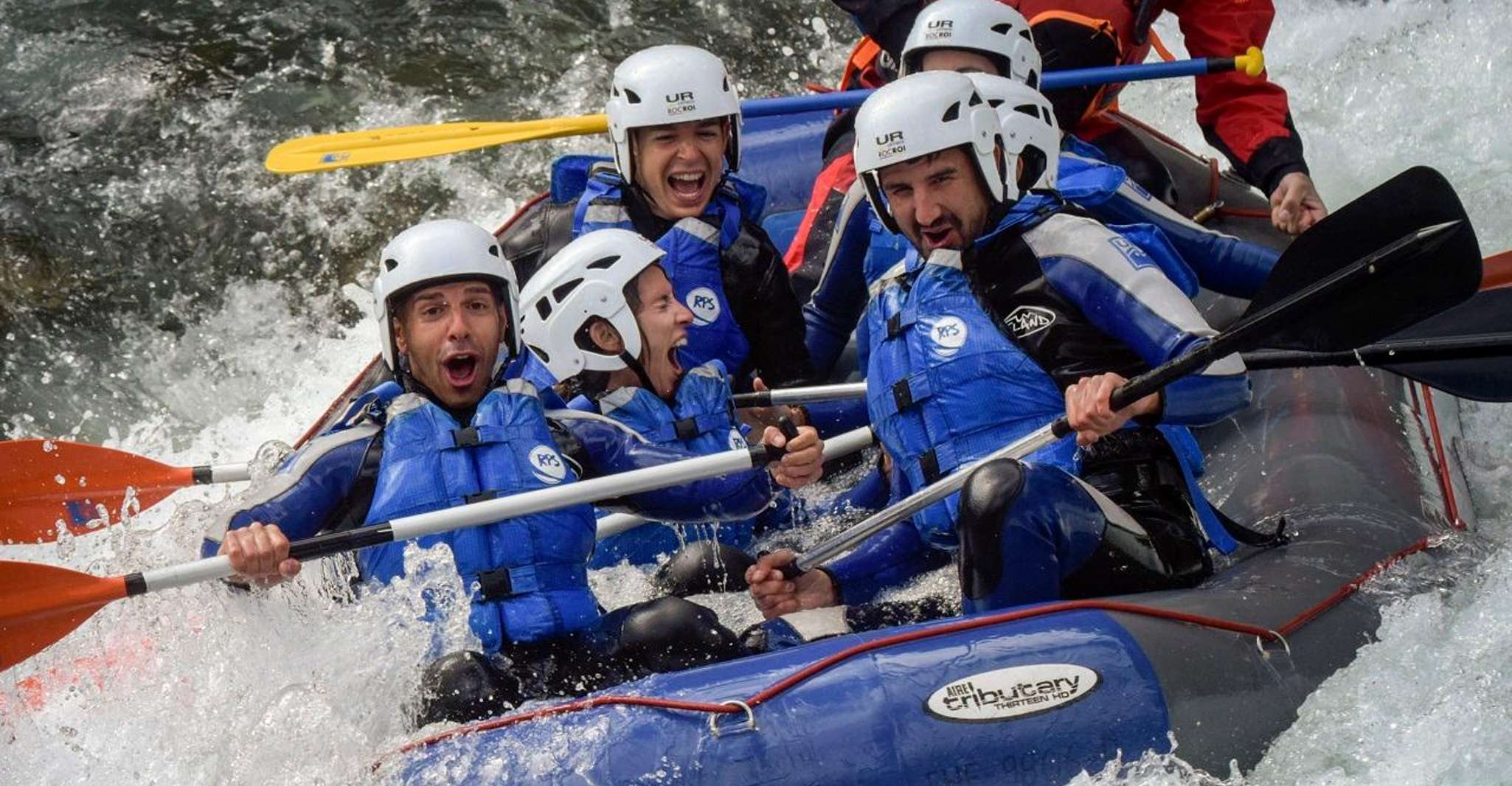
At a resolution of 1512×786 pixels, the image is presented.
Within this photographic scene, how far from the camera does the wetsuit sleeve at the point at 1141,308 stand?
3.84 m

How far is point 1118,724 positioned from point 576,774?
3.06ft

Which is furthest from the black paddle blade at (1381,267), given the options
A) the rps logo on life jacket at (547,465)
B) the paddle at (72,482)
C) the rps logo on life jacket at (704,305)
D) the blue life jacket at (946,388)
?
the paddle at (72,482)

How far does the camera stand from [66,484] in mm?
4738

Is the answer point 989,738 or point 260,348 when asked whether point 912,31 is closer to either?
point 989,738

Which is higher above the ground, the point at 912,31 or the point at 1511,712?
the point at 912,31

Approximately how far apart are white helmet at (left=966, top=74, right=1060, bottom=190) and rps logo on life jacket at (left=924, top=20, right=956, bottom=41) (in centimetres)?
74

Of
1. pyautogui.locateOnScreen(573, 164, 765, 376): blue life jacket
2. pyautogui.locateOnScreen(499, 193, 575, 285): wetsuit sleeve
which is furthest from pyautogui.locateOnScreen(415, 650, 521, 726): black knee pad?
pyautogui.locateOnScreen(499, 193, 575, 285): wetsuit sleeve

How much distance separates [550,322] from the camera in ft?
14.4

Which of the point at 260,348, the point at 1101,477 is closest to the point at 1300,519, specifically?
the point at 1101,477

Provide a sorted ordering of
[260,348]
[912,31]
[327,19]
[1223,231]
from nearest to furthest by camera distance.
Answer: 1. [912,31]
2. [1223,231]
3. [260,348]
4. [327,19]

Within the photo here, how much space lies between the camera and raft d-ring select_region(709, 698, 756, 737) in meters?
3.20

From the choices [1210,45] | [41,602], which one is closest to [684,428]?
[41,602]

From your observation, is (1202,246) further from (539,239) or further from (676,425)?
(539,239)

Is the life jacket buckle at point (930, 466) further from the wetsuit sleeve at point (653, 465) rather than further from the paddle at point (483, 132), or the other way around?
the paddle at point (483, 132)
